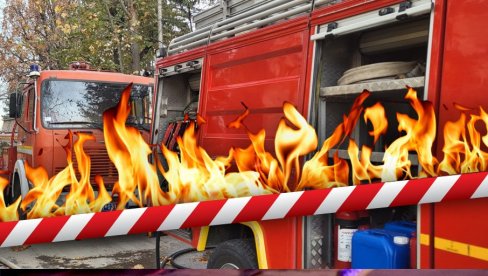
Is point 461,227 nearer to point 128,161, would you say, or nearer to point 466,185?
point 466,185

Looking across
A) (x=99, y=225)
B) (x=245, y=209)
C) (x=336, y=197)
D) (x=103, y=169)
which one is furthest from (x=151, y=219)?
(x=336, y=197)

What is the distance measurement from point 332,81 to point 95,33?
31.0 ft

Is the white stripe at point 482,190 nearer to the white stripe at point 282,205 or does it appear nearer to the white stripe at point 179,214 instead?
the white stripe at point 282,205

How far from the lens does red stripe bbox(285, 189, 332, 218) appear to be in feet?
6.66

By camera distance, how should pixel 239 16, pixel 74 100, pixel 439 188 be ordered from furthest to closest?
pixel 74 100
pixel 239 16
pixel 439 188

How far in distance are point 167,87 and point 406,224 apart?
3269mm

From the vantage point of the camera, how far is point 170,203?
6.60 ft

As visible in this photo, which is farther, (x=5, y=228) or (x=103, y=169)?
(x=103, y=169)

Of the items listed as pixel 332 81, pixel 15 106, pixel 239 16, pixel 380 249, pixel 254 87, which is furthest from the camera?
pixel 15 106

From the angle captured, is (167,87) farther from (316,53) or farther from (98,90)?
(316,53)

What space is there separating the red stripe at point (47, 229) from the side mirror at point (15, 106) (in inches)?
194

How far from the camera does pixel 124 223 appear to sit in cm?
194

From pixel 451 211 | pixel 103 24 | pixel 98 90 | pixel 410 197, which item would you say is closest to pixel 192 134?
pixel 410 197

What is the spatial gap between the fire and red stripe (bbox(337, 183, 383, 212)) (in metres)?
0.09
